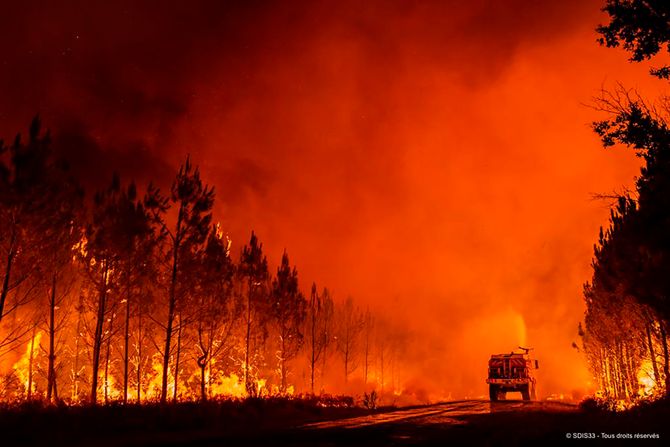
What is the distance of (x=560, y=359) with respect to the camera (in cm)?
10644

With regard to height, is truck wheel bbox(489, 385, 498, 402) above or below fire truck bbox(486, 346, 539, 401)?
below

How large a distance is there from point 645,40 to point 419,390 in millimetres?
88202

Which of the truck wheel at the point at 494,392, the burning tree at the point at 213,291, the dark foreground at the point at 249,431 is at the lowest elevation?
the truck wheel at the point at 494,392

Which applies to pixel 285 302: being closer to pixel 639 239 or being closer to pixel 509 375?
pixel 509 375

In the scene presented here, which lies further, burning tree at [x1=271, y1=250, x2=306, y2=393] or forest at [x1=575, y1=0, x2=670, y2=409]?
burning tree at [x1=271, y1=250, x2=306, y2=393]

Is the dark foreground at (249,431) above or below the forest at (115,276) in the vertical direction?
below

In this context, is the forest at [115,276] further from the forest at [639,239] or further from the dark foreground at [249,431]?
the forest at [639,239]

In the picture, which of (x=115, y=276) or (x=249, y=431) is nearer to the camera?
(x=249, y=431)

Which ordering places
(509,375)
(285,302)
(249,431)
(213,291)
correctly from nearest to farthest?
(249,431)
(213,291)
(509,375)
(285,302)

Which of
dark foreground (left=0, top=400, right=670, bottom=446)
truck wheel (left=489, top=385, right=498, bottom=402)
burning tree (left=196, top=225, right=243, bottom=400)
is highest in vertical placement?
burning tree (left=196, top=225, right=243, bottom=400)

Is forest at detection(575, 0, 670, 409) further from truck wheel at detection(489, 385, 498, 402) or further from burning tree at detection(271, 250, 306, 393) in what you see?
burning tree at detection(271, 250, 306, 393)

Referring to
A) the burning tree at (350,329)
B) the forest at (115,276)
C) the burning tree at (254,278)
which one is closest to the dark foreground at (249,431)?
the forest at (115,276)

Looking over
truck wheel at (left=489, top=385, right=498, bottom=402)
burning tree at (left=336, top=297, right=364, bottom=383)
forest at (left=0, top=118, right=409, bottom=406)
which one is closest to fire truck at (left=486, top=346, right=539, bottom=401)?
truck wheel at (left=489, top=385, right=498, bottom=402)

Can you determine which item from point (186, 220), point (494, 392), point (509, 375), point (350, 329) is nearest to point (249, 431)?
point (186, 220)
